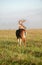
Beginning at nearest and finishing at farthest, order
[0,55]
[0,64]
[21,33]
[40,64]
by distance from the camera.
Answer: [40,64], [0,64], [0,55], [21,33]

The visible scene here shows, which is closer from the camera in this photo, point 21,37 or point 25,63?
point 25,63

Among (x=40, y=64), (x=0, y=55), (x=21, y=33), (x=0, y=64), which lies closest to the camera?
(x=40, y=64)

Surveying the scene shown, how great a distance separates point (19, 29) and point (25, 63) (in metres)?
8.25

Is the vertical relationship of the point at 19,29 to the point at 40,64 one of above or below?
above

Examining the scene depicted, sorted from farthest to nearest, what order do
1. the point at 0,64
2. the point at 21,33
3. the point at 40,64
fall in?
the point at 21,33
the point at 0,64
the point at 40,64

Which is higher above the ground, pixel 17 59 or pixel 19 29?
pixel 19 29

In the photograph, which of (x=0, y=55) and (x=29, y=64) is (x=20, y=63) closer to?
(x=29, y=64)

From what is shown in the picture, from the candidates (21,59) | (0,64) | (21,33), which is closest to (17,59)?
(21,59)

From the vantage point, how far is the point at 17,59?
10656 mm

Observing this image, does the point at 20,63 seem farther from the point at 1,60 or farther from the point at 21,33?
the point at 21,33

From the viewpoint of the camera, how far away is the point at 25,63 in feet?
32.5

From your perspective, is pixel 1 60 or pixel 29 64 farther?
pixel 1 60

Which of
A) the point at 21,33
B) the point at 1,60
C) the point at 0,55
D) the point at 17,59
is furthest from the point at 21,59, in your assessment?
the point at 21,33

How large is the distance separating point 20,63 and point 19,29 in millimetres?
8182
